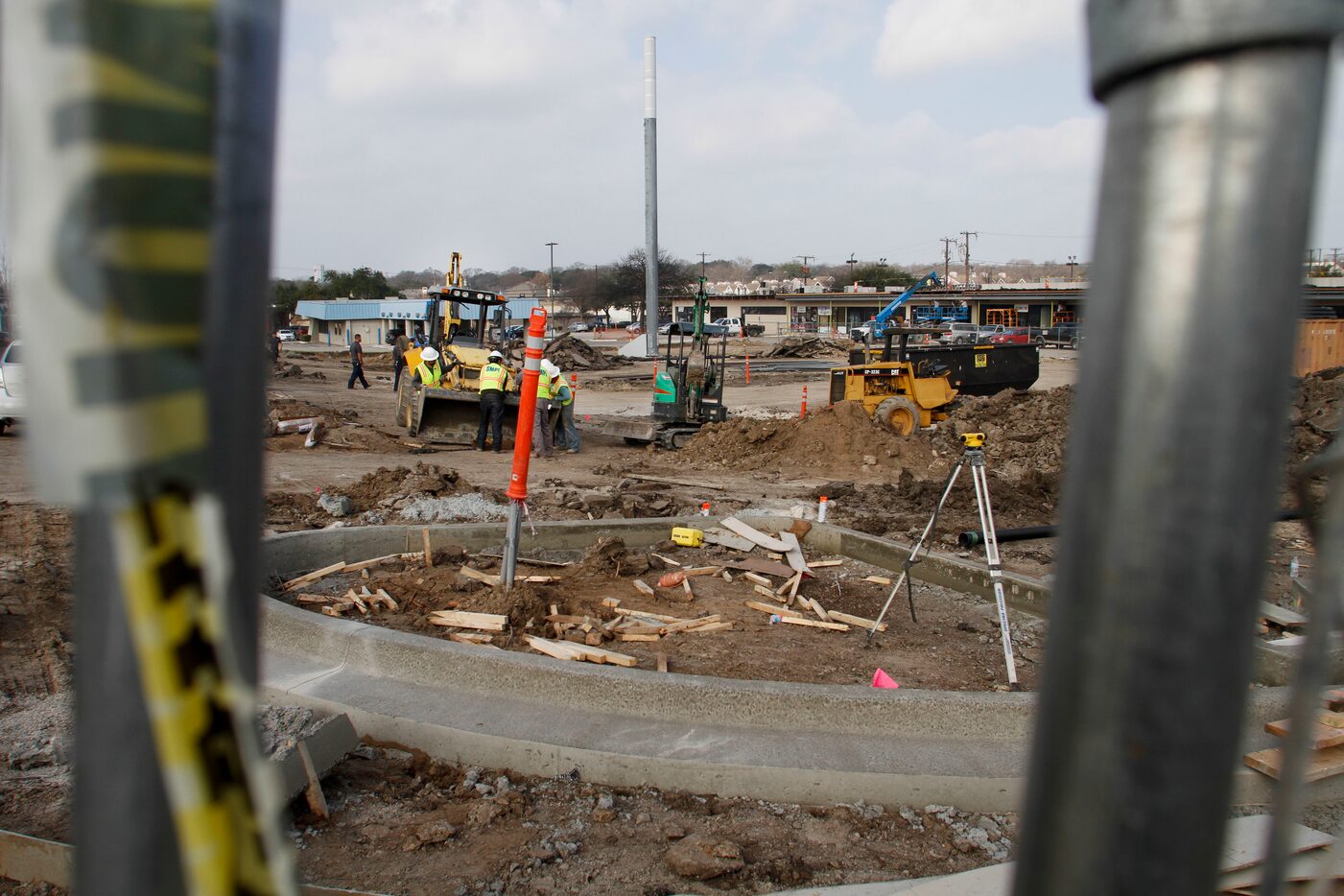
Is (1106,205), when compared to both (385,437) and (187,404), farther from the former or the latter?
(385,437)

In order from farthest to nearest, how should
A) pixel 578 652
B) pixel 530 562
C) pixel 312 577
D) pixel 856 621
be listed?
pixel 530 562, pixel 312 577, pixel 856 621, pixel 578 652

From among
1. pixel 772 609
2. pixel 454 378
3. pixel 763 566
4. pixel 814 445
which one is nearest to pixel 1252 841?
pixel 772 609

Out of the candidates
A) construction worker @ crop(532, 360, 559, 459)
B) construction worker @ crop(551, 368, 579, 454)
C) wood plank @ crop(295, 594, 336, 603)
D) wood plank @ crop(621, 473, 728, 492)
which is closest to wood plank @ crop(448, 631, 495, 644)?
wood plank @ crop(295, 594, 336, 603)

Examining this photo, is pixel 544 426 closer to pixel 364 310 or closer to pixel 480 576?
pixel 480 576

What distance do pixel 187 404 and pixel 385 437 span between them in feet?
60.9

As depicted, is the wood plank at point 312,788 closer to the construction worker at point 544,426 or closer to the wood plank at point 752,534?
the wood plank at point 752,534

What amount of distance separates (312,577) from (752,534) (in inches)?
158

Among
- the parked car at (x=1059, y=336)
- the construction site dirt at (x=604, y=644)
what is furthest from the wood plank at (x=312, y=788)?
the parked car at (x=1059, y=336)

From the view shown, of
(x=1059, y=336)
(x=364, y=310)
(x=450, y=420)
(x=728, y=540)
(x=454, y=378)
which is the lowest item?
(x=728, y=540)

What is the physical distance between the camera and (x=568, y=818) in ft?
14.4

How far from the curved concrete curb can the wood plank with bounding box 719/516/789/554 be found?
13.1 feet

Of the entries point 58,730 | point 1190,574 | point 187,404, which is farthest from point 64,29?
point 58,730

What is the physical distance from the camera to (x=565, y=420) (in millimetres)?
18875

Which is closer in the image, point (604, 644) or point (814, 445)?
point (604, 644)
